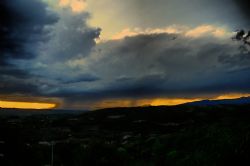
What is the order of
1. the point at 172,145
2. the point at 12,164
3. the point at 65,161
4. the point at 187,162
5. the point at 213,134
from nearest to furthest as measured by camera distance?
the point at 187,162, the point at 213,134, the point at 12,164, the point at 172,145, the point at 65,161

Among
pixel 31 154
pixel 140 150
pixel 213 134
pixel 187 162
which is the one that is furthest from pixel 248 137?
pixel 140 150

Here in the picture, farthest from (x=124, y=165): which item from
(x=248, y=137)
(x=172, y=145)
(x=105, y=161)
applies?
(x=248, y=137)

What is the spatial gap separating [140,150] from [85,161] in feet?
155

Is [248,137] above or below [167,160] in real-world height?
above

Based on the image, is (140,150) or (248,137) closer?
(248,137)

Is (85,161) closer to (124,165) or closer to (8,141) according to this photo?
(124,165)

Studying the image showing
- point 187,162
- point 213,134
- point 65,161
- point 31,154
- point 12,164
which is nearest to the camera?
point 187,162

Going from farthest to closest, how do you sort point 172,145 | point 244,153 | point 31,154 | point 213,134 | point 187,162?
point 31,154 → point 172,145 → point 213,134 → point 187,162 → point 244,153

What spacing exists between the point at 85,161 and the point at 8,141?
37042mm

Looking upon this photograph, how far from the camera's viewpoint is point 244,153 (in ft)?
155

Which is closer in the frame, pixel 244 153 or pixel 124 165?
pixel 244 153

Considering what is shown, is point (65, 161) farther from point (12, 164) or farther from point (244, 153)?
point (244, 153)

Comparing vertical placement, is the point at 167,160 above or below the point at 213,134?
below

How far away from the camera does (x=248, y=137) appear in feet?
161
